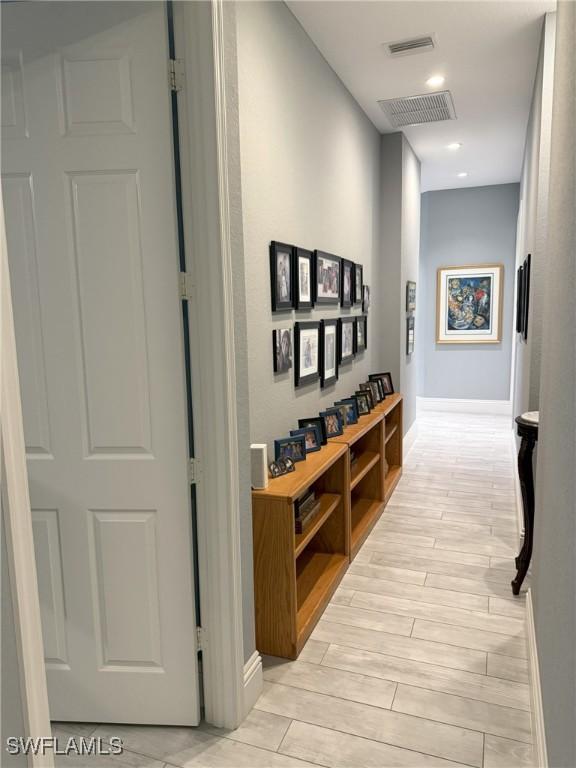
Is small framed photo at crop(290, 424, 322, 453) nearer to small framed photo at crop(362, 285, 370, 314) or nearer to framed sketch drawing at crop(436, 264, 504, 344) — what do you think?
small framed photo at crop(362, 285, 370, 314)

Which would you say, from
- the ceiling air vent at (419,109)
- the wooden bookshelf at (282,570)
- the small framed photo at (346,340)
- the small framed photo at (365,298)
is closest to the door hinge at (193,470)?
the wooden bookshelf at (282,570)

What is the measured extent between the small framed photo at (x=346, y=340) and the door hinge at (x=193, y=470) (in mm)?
2074

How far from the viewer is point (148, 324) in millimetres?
1719

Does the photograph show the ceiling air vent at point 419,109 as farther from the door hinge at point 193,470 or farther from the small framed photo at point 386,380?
the door hinge at point 193,470

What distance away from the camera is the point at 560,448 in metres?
1.42

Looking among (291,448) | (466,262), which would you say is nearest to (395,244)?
(466,262)

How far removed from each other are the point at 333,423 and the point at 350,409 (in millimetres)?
425

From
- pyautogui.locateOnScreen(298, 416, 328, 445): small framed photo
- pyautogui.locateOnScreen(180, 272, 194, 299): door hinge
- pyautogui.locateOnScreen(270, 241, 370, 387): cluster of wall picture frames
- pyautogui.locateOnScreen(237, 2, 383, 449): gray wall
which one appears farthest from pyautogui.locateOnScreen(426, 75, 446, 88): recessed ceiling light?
pyautogui.locateOnScreen(180, 272, 194, 299): door hinge

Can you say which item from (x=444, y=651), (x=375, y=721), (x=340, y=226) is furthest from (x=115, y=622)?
(x=340, y=226)

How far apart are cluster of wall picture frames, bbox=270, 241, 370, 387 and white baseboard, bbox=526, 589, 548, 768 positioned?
1.60 m

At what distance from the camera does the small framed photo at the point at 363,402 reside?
12.5ft

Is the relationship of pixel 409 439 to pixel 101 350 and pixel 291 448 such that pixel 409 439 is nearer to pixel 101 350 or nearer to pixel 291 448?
pixel 291 448

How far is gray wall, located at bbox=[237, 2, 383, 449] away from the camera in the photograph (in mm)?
2387

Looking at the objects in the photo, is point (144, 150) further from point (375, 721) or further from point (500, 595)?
point (500, 595)
